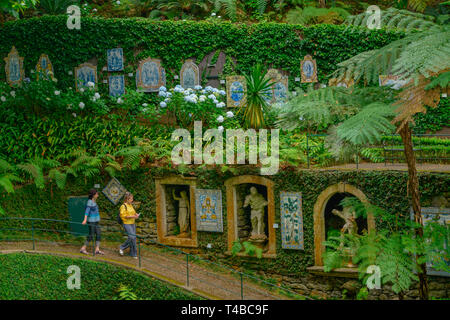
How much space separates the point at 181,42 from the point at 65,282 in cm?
829

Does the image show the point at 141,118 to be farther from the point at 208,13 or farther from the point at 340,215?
the point at 340,215

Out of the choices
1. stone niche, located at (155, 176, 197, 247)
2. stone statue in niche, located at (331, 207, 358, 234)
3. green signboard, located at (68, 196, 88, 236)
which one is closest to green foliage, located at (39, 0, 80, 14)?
green signboard, located at (68, 196, 88, 236)

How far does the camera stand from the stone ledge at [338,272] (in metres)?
12.3

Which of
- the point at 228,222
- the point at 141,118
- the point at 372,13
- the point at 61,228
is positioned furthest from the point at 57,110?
the point at 372,13

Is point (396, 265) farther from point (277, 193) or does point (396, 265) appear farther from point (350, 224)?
point (277, 193)

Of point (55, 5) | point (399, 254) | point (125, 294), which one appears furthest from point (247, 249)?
point (55, 5)

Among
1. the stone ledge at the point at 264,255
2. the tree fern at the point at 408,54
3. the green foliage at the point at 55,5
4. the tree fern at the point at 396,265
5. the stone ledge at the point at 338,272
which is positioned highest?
the green foliage at the point at 55,5

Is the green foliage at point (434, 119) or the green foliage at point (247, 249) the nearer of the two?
the green foliage at point (247, 249)

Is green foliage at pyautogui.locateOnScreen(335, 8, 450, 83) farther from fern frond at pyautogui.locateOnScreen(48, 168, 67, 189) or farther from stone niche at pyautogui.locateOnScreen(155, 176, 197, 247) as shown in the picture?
fern frond at pyautogui.locateOnScreen(48, 168, 67, 189)

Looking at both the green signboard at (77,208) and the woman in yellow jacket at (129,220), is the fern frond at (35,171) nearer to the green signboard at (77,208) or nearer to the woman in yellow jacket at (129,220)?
the green signboard at (77,208)

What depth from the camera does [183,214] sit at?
47.7ft

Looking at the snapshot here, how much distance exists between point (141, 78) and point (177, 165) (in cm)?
472

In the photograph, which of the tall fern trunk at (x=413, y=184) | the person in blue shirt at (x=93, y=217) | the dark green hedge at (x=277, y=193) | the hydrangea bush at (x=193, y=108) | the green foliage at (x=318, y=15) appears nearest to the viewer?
the tall fern trunk at (x=413, y=184)

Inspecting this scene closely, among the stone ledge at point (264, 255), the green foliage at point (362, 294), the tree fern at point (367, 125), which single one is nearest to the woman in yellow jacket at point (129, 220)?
the stone ledge at point (264, 255)
